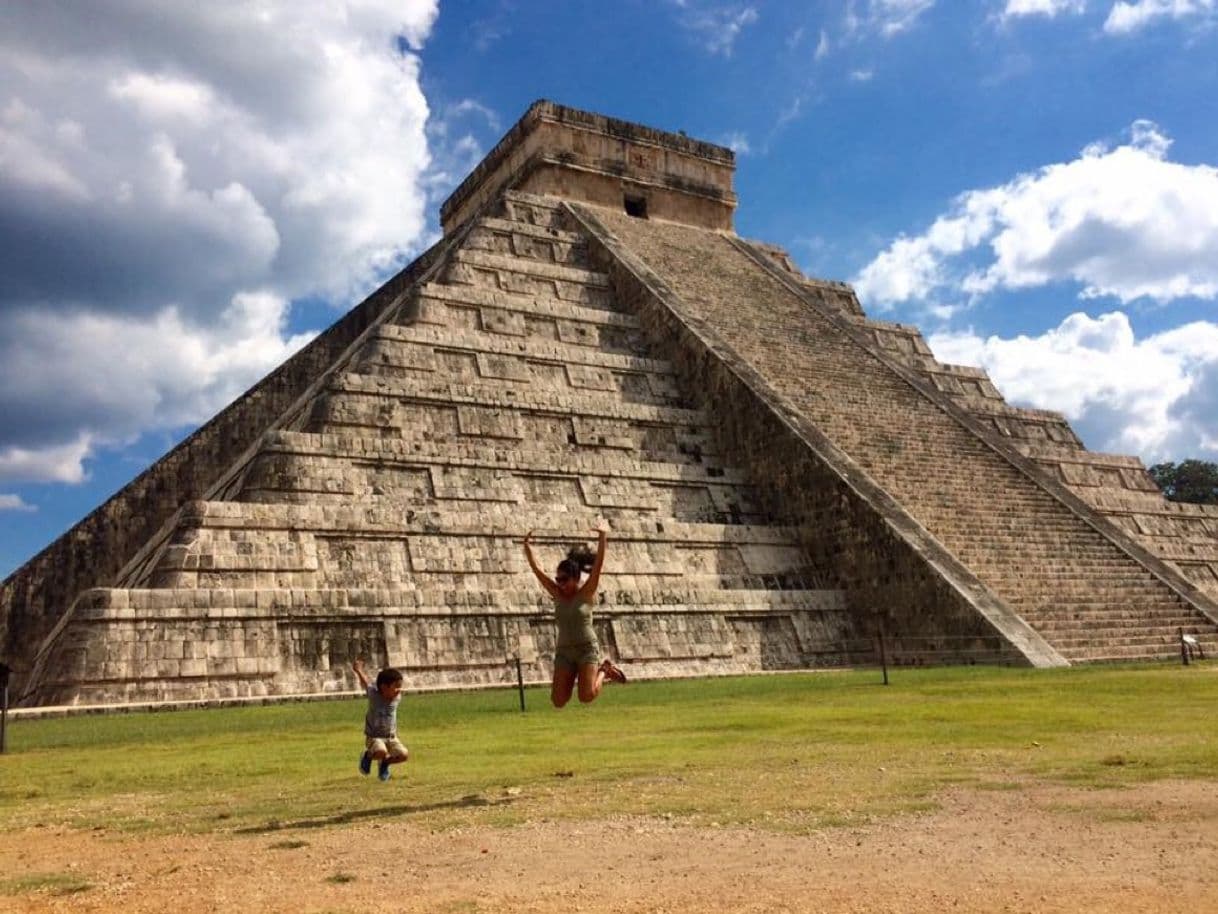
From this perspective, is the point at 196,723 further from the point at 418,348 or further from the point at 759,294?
the point at 759,294

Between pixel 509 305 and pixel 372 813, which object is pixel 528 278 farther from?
pixel 372 813

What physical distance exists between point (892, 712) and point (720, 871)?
5.44 metres

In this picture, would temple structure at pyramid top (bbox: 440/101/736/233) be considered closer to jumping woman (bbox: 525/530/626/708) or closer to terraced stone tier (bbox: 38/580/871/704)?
terraced stone tier (bbox: 38/580/871/704)

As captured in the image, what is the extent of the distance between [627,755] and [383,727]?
1.70 metres

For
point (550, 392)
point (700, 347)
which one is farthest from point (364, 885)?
point (700, 347)

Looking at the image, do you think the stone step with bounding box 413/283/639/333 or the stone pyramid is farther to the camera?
the stone step with bounding box 413/283/639/333

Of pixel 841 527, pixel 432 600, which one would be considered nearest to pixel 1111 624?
pixel 841 527

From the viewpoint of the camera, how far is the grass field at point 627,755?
5387 millimetres

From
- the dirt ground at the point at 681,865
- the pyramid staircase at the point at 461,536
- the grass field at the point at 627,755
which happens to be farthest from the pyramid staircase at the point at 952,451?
the dirt ground at the point at 681,865

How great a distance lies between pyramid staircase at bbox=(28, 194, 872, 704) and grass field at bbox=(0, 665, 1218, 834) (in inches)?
49.9

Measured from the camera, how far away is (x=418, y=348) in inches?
694

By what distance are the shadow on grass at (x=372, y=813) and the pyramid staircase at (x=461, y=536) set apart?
696 centimetres

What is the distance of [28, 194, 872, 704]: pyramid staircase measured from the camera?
39.2 feet

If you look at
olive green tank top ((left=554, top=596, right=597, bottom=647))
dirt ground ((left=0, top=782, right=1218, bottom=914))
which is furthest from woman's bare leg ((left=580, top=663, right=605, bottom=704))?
dirt ground ((left=0, top=782, right=1218, bottom=914))
